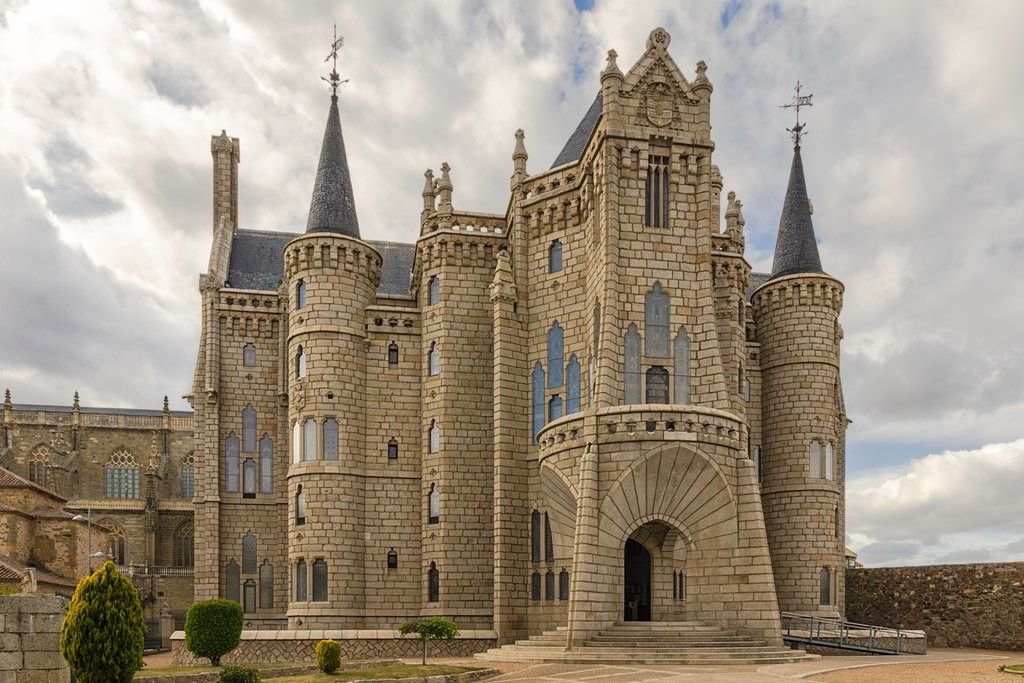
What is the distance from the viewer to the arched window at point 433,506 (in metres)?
38.7

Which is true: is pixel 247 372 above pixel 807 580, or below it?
above

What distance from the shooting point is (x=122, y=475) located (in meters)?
69.5

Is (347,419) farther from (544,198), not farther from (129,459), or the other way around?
(129,459)

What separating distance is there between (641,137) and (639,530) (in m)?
13.3

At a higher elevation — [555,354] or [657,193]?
[657,193]

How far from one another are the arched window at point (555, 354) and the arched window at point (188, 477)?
1653 inches

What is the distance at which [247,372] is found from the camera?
1783 inches

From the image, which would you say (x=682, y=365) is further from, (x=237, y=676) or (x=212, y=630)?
(x=212, y=630)

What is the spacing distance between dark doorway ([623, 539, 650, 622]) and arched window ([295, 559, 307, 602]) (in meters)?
12.8

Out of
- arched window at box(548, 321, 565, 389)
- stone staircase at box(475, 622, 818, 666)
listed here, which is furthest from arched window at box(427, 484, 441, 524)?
stone staircase at box(475, 622, 818, 666)

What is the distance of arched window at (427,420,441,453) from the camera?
1537 inches

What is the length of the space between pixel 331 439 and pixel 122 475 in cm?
3749

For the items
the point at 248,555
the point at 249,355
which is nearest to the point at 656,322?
the point at 249,355

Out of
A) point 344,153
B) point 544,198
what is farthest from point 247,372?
point 544,198
